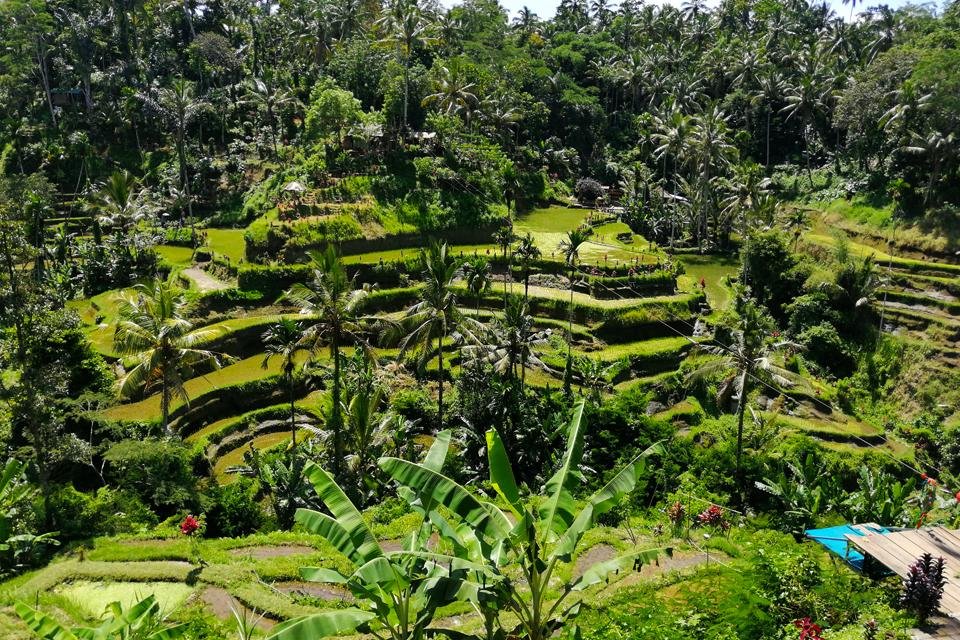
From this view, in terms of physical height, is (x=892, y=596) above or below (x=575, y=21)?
below

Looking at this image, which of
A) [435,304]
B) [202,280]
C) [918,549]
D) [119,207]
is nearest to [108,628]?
[918,549]

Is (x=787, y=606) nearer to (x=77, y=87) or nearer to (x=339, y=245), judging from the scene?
(x=339, y=245)

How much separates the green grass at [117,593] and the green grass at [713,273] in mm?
38755

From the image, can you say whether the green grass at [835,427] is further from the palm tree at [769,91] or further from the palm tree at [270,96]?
the palm tree at [270,96]

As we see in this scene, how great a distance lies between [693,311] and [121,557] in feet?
116

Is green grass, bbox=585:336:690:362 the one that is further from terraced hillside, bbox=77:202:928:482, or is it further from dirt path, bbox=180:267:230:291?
dirt path, bbox=180:267:230:291

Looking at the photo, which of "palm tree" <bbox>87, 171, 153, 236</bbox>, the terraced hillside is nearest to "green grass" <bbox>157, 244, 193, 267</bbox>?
the terraced hillside

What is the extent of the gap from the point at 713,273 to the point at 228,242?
36.6m

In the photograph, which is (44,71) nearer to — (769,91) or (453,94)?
(453,94)

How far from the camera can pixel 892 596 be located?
13.6 metres

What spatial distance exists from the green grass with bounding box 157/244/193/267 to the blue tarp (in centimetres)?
4101

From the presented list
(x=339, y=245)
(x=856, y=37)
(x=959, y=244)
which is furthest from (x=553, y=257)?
(x=856, y=37)

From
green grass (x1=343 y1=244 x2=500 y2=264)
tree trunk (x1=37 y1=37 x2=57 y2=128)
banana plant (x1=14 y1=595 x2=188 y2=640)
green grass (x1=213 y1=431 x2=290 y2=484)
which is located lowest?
green grass (x1=213 y1=431 x2=290 y2=484)

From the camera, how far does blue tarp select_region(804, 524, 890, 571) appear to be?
603 inches
